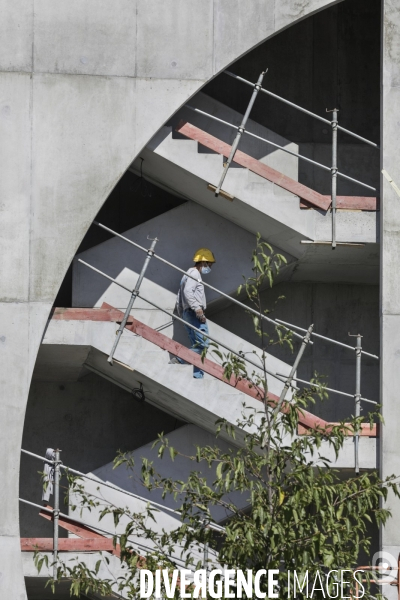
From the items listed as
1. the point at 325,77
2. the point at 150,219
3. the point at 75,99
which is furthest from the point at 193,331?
the point at 325,77

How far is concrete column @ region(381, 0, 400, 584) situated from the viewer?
18.2 meters

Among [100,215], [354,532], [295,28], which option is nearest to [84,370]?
[100,215]

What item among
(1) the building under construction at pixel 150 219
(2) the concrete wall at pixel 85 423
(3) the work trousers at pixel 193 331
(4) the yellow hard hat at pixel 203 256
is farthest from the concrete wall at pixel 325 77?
(2) the concrete wall at pixel 85 423

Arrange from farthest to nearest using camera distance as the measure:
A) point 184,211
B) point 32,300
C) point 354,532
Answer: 1. point 184,211
2. point 32,300
3. point 354,532

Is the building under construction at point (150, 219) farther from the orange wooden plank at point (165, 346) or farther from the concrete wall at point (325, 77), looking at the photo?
the concrete wall at point (325, 77)

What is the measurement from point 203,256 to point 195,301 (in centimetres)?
72

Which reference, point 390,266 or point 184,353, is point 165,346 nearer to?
point 184,353

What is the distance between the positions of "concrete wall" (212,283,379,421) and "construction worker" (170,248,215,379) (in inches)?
78.0

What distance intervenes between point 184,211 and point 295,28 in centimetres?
356

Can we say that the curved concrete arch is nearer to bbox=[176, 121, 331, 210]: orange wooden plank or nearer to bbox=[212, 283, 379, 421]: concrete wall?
bbox=[176, 121, 331, 210]: orange wooden plank

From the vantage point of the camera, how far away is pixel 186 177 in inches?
753

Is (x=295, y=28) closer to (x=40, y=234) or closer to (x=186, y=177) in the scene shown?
(x=186, y=177)

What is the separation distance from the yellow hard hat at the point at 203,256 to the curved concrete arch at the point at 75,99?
168 cm

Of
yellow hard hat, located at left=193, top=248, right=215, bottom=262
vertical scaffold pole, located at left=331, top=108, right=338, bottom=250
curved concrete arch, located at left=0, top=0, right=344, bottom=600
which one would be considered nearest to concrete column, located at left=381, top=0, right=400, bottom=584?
vertical scaffold pole, located at left=331, top=108, right=338, bottom=250
